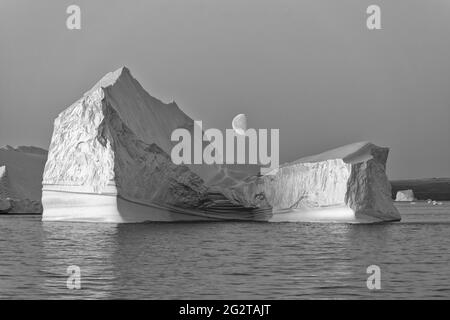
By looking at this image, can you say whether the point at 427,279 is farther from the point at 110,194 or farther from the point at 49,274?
the point at 110,194

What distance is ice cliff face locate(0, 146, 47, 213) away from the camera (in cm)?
5244

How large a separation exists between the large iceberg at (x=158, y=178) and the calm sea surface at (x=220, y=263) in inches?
77.6

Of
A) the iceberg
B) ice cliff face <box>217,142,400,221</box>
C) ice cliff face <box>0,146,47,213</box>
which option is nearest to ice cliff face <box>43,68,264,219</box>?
ice cliff face <box>217,142,400,221</box>

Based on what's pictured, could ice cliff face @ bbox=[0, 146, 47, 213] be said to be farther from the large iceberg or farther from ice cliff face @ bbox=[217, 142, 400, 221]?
ice cliff face @ bbox=[217, 142, 400, 221]

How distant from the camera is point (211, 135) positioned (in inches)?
1549

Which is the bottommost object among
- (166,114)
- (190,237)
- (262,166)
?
(190,237)

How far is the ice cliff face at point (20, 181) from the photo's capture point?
52438mm

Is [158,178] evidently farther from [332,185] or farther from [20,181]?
[20,181]

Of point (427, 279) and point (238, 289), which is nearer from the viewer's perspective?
point (238, 289)

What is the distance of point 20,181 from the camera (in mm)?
53938

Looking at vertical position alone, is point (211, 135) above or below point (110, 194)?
above

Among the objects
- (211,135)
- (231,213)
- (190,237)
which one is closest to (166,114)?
(211,135)

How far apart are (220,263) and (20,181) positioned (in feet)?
125

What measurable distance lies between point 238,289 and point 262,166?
27142 mm
